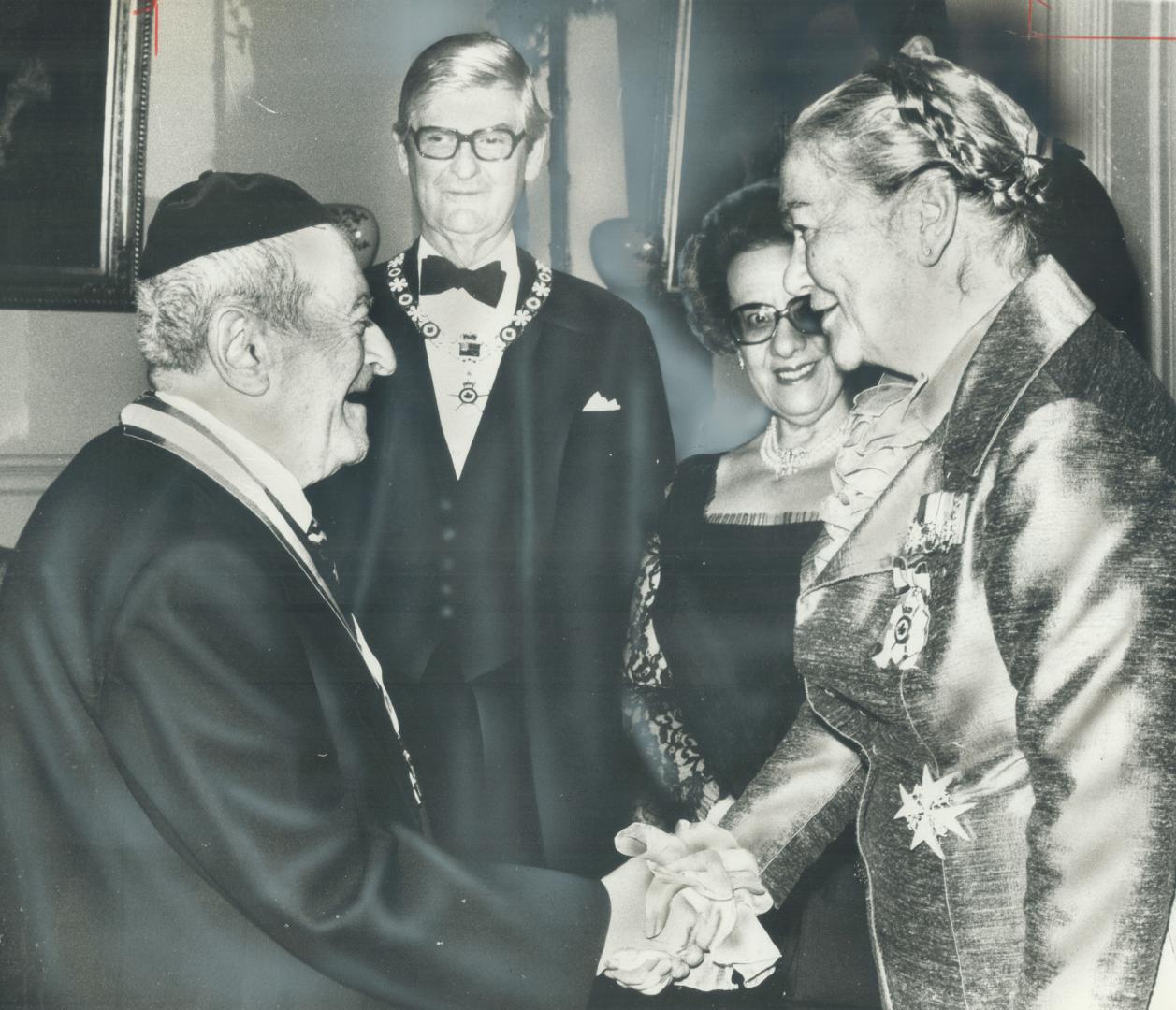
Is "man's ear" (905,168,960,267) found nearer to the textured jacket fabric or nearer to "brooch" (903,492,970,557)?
the textured jacket fabric

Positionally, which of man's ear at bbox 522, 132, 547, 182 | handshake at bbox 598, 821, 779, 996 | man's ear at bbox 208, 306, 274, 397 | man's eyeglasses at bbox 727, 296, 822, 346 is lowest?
handshake at bbox 598, 821, 779, 996

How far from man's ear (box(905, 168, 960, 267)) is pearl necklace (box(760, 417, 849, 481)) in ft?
0.94

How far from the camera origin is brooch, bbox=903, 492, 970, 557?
66.3 inches

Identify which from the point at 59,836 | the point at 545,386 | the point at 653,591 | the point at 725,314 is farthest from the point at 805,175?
the point at 59,836

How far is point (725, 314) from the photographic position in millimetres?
1937

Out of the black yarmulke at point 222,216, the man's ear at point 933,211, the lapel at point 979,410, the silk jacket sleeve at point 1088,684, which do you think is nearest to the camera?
the silk jacket sleeve at point 1088,684

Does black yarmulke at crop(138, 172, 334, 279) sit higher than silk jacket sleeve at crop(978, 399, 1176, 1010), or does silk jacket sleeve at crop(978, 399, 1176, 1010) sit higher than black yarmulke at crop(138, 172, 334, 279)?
black yarmulke at crop(138, 172, 334, 279)

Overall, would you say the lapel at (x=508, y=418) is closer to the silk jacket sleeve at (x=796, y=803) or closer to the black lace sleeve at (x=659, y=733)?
the black lace sleeve at (x=659, y=733)

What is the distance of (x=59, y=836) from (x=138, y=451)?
0.58 m

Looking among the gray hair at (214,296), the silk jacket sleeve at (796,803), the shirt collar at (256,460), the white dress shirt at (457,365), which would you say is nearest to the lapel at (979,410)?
the silk jacket sleeve at (796,803)

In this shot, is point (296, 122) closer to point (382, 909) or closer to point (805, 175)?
point (805, 175)

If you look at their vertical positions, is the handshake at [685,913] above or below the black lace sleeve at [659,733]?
below

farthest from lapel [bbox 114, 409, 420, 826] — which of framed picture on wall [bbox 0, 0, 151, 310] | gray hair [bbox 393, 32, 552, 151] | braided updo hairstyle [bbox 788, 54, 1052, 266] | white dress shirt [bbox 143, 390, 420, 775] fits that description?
braided updo hairstyle [bbox 788, 54, 1052, 266]

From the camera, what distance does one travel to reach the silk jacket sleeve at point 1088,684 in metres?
1.54
